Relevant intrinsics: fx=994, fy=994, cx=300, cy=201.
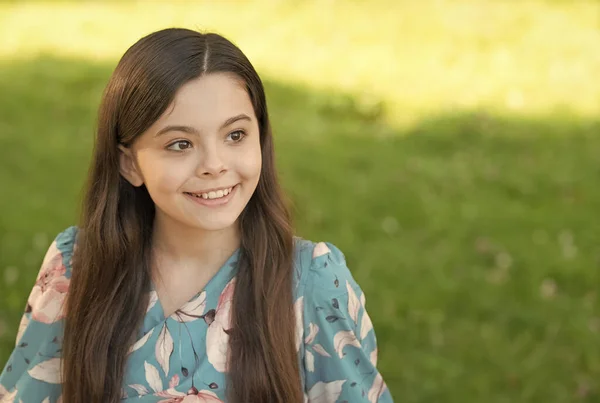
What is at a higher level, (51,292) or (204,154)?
(204,154)

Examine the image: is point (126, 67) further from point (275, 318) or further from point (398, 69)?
point (398, 69)

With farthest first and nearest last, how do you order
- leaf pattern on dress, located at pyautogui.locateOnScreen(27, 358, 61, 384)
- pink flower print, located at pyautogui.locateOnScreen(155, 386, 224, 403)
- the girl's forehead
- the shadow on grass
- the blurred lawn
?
the blurred lawn, the shadow on grass, leaf pattern on dress, located at pyautogui.locateOnScreen(27, 358, 61, 384), pink flower print, located at pyautogui.locateOnScreen(155, 386, 224, 403), the girl's forehead

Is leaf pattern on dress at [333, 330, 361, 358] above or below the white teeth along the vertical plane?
below

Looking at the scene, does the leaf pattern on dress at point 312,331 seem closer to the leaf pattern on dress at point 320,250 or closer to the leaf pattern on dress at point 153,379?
the leaf pattern on dress at point 320,250

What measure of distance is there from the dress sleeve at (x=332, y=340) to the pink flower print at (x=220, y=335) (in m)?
0.21

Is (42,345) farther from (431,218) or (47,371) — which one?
(431,218)

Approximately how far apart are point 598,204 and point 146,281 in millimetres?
3089

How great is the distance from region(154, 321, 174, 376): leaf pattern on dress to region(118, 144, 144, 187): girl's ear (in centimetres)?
41

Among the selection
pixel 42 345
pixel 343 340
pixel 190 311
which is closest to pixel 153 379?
pixel 190 311

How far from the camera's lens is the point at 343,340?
2.70m

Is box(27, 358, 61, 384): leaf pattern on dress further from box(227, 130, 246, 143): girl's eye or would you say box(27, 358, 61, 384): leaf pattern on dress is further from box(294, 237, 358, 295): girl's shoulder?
box(227, 130, 246, 143): girl's eye

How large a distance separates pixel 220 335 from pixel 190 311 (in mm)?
105

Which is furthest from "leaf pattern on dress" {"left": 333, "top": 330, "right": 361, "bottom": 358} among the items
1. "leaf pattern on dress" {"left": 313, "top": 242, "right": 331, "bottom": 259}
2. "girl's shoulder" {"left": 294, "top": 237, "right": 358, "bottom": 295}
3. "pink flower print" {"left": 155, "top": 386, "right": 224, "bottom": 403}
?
"pink flower print" {"left": 155, "top": 386, "right": 224, "bottom": 403}

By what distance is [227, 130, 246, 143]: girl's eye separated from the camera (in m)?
2.57
